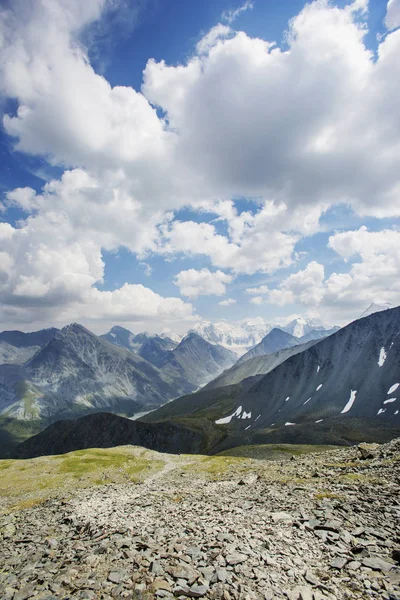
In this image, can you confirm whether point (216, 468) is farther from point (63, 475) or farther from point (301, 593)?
point (301, 593)

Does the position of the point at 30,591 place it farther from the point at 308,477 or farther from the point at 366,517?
the point at 308,477

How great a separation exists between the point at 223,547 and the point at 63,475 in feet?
207

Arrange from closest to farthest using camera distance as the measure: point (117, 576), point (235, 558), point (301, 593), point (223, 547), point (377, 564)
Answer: point (301, 593), point (117, 576), point (377, 564), point (235, 558), point (223, 547)

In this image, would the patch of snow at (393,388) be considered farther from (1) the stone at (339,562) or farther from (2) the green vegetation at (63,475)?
(1) the stone at (339,562)

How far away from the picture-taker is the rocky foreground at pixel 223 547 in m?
12.6

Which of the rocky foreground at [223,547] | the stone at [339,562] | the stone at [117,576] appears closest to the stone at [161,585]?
the rocky foreground at [223,547]

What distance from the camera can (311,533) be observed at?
675 inches

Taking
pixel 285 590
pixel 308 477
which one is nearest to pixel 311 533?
pixel 285 590

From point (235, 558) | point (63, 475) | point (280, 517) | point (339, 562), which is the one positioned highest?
point (339, 562)

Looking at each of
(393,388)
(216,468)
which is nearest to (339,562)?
(216,468)

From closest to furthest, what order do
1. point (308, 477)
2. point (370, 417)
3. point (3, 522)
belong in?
1. point (3, 522)
2. point (308, 477)
3. point (370, 417)

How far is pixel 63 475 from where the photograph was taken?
214 feet

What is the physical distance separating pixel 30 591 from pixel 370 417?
196228 mm

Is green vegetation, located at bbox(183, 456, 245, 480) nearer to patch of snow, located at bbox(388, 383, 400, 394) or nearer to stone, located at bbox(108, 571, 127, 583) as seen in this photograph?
stone, located at bbox(108, 571, 127, 583)
